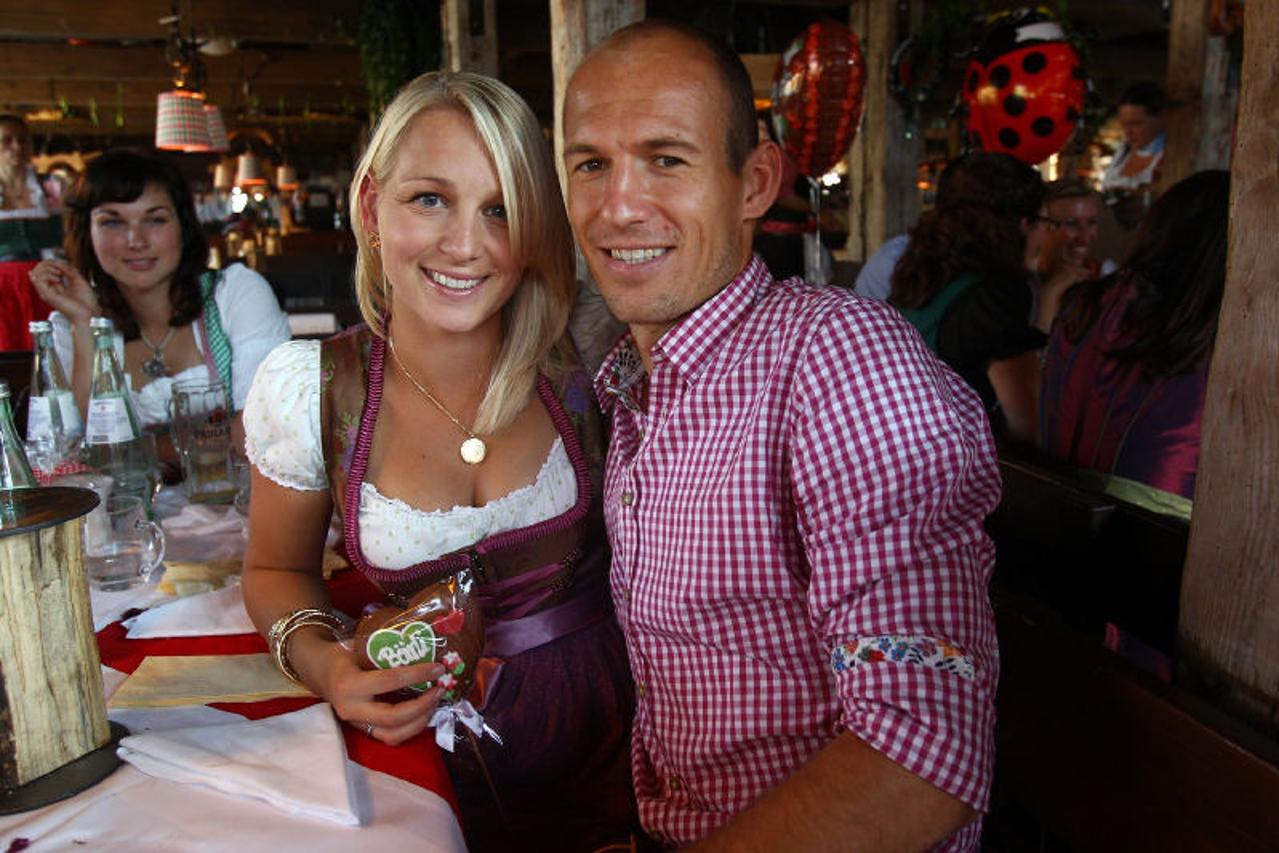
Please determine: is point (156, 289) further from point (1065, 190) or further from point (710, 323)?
point (1065, 190)

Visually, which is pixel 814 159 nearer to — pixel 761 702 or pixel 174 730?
pixel 761 702

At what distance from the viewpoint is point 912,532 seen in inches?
40.6

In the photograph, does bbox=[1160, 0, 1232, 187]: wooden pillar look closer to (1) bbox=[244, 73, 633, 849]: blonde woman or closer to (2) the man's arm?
(1) bbox=[244, 73, 633, 849]: blonde woman

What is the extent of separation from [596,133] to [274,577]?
0.85 metres

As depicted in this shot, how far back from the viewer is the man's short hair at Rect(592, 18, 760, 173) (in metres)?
1.34

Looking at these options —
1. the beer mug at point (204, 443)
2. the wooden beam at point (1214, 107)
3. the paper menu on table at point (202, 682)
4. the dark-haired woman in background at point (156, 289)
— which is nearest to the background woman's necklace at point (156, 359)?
the dark-haired woman in background at point (156, 289)

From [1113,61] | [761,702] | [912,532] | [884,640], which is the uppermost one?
[1113,61]

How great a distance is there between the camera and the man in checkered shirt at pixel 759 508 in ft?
3.32

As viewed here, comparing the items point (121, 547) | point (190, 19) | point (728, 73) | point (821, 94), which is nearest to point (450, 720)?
point (121, 547)

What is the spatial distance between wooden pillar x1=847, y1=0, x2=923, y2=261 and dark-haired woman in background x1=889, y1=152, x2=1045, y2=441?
2.61m

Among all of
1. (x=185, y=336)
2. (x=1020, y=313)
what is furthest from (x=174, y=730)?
(x=1020, y=313)

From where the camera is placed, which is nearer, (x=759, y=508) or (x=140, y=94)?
(x=759, y=508)

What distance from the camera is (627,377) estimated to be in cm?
147

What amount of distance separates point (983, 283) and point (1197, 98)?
2.71 meters
